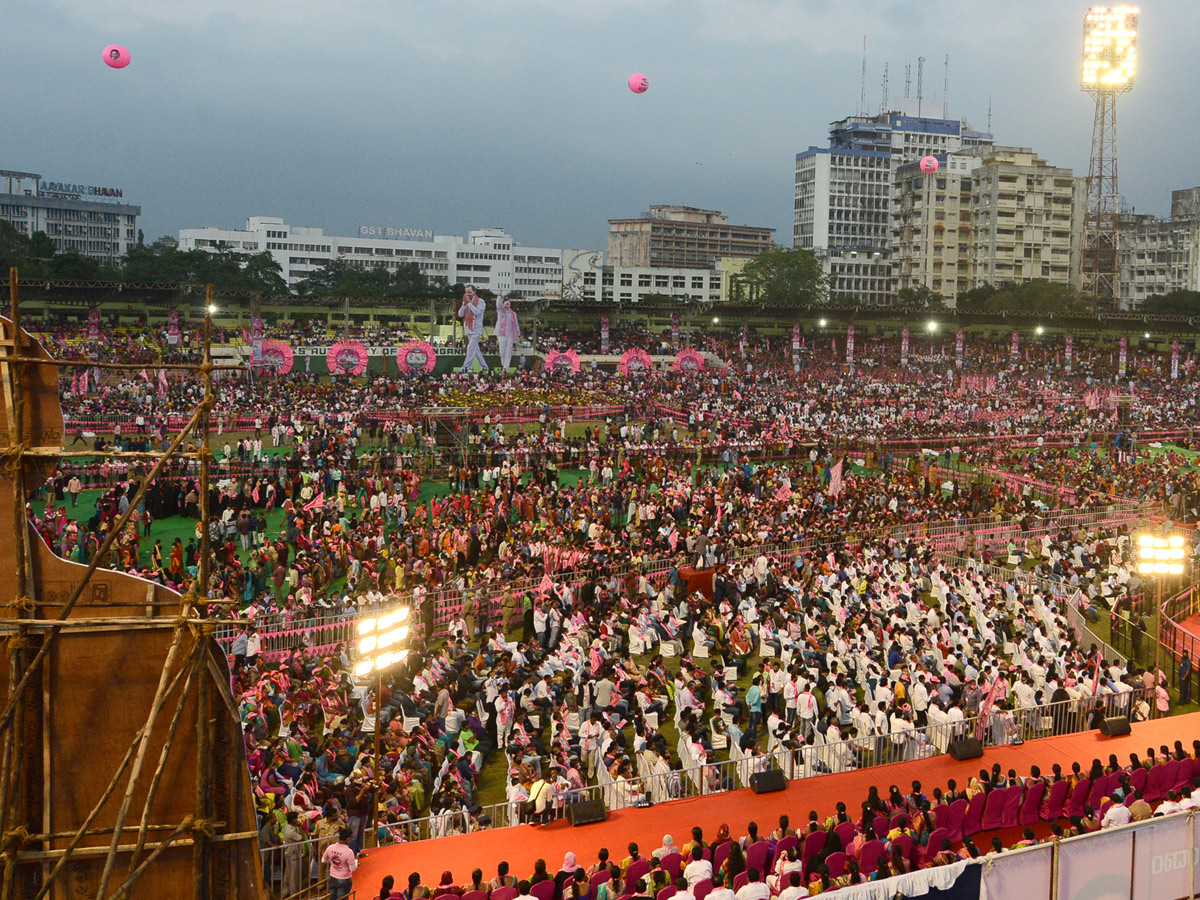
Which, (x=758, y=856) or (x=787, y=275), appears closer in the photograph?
(x=758, y=856)

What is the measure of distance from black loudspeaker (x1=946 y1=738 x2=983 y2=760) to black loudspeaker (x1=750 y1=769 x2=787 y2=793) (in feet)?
8.15

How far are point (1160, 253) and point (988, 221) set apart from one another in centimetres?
1771

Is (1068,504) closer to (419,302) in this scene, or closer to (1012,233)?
(419,302)

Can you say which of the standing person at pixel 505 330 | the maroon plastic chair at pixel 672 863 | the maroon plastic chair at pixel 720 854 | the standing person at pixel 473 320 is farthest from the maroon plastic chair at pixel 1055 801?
the standing person at pixel 505 330

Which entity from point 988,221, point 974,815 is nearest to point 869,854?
point 974,815

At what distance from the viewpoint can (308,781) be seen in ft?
37.6

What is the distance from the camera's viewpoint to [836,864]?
382 inches

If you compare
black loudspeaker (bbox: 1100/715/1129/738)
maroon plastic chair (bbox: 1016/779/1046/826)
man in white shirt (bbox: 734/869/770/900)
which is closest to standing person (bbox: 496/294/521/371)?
black loudspeaker (bbox: 1100/715/1129/738)

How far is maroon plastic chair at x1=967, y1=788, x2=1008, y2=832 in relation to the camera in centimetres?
1129

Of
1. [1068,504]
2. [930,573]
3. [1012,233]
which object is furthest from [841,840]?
[1012,233]

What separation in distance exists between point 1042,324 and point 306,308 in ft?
152

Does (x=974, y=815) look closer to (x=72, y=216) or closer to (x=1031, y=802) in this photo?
(x=1031, y=802)

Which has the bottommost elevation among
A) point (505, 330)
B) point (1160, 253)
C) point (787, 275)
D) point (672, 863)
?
point (672, 863)

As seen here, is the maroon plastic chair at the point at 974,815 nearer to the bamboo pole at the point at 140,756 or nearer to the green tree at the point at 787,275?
the bamboo pole at the point at 140,756
